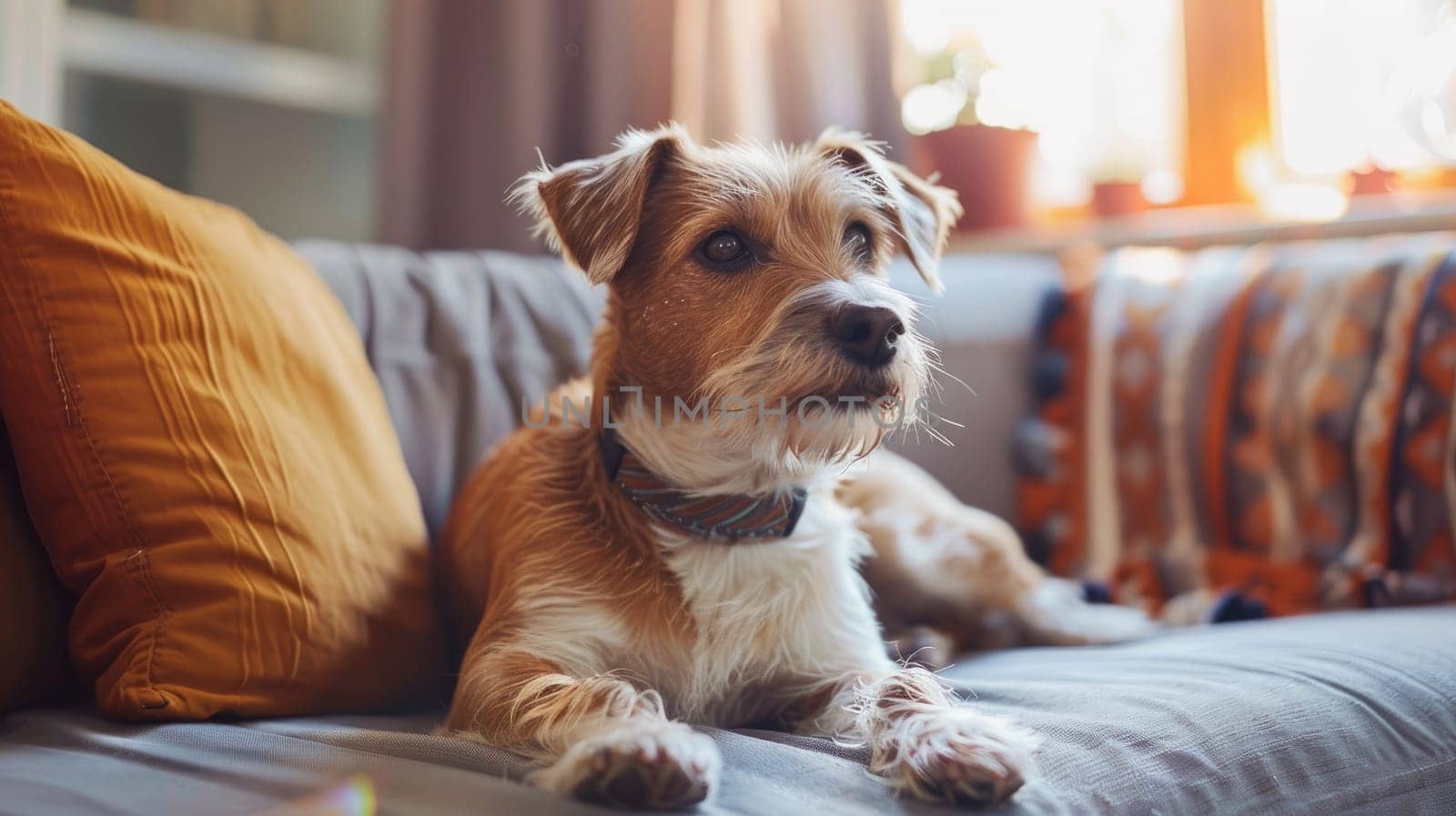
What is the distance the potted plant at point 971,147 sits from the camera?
3.47 metres

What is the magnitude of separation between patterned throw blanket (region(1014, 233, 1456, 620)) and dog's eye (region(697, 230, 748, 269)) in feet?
4.08

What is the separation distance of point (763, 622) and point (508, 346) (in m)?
1.02

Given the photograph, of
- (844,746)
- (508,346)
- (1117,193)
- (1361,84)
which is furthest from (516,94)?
(1361,84)

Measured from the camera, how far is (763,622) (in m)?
1.52

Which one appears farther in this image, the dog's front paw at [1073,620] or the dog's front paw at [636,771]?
the dog's front paw at [1073,620]

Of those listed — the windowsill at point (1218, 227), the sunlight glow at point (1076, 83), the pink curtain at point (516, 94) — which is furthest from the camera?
the sunlight glow at point (1076, 83)

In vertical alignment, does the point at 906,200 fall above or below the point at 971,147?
below

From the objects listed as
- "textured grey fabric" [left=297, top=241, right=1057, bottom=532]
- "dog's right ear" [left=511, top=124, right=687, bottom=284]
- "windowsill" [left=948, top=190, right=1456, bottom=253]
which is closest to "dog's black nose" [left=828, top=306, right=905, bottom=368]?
"dog's right ear" [left=511, top=124, right=687, bottom=284]

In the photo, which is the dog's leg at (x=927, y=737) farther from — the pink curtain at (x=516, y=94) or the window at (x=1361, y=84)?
the window at (x=1361, y=84)

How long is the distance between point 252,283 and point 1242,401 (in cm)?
200

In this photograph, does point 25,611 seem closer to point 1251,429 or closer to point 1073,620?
point 1073,620

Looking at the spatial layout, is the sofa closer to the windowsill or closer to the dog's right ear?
the dog's right ear

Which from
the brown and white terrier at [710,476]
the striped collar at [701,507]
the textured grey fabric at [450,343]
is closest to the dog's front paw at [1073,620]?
the brown and white terrier at [710,476]

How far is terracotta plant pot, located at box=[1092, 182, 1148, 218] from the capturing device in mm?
3496
